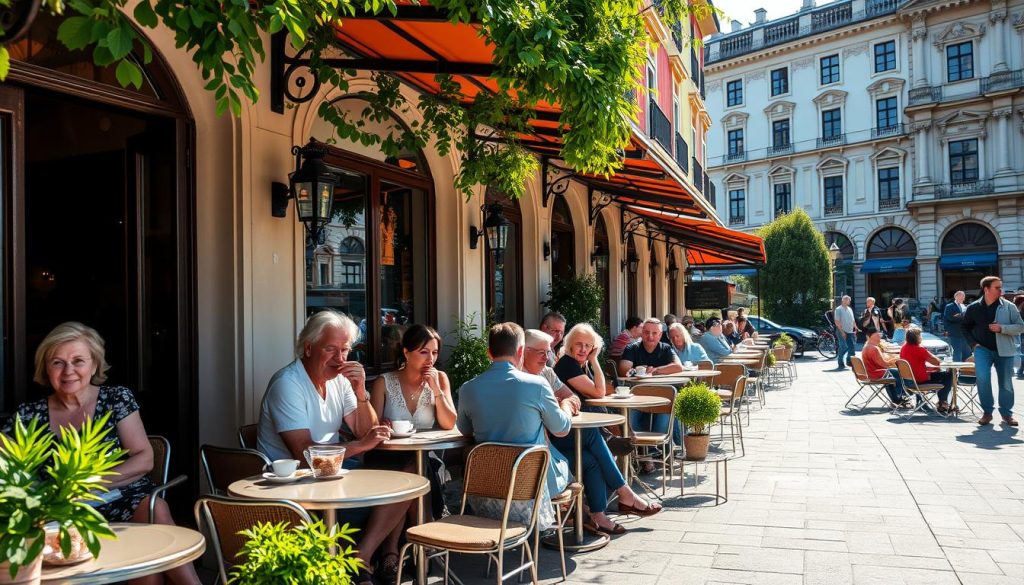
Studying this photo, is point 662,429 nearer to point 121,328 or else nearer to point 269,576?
point 121,328

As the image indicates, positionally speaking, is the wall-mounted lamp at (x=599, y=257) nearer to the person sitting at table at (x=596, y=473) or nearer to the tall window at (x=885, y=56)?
the person sitting at table at (x=596, y=473)

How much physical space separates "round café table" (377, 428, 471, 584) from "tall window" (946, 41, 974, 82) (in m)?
39.9

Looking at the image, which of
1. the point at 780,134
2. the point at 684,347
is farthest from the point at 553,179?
the point at 780,134

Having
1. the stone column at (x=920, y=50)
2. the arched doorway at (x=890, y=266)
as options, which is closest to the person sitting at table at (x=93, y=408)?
the arched doorway at (x=890, y=266)

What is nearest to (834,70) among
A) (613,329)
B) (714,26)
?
(714,26)

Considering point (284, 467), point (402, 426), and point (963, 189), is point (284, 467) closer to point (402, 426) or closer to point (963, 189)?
point (402, 426)

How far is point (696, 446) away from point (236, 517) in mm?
4166

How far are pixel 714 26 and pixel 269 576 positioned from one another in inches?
843

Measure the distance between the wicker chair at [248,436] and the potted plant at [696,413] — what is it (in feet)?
10.4

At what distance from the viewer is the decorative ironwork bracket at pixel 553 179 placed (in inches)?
404

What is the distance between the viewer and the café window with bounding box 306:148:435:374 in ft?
21.0

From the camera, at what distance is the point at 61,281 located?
17.8ft

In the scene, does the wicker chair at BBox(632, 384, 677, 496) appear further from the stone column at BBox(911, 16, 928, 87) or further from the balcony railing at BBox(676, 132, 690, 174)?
the stone column at BBox(911, 16, 928, 87)

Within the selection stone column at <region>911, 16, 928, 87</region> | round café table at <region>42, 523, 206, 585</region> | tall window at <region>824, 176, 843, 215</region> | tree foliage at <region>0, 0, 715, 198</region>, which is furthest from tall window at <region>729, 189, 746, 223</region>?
round café table at <region>42, 523, 206, 585</region>
